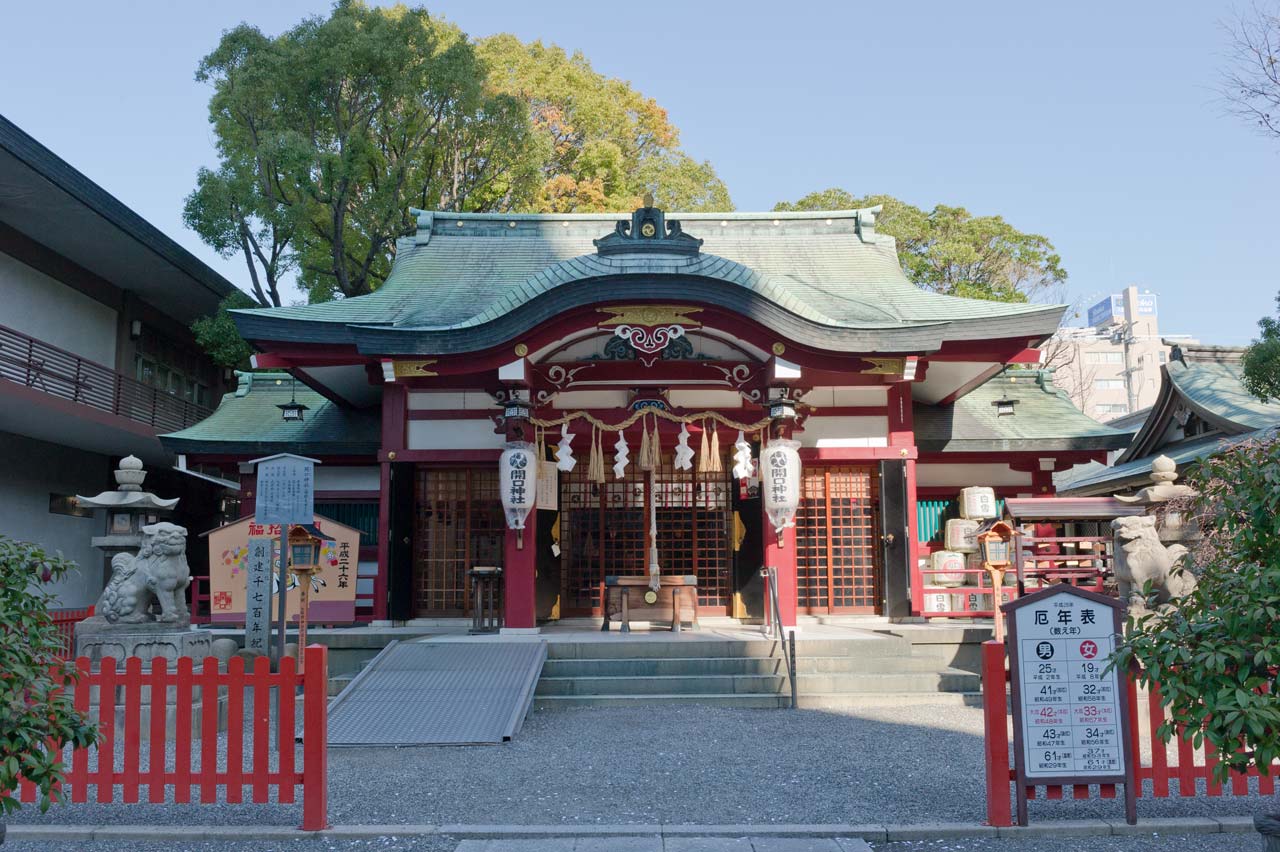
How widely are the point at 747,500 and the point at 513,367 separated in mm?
3842

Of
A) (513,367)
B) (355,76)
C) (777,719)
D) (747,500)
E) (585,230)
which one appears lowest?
(777,719)

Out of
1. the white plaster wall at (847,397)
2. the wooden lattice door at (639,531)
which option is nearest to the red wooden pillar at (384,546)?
the wooden lattice door at (639,531)

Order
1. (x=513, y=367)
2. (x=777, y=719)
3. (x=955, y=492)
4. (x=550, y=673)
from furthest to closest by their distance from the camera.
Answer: (x=955, y=492), (x=513, y=367), (x=550, y=673), (x=777, y=719)

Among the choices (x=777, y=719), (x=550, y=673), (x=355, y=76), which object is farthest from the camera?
(x=355, y=76)

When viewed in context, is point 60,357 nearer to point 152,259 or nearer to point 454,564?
point 152,259

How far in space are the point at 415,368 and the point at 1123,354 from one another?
6171cm

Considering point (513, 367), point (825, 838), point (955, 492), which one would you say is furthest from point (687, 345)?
point (825, 838)

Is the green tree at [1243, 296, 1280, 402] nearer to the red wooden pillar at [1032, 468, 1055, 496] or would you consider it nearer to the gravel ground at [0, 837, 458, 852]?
the red wooden pillar at [1032, 468, 1055, 496]

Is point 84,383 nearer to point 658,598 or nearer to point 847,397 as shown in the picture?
point 658,598

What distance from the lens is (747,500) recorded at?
44.5ft

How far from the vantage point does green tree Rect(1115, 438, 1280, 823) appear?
418cm

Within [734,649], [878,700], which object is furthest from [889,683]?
[734,649]

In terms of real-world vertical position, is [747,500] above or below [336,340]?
below

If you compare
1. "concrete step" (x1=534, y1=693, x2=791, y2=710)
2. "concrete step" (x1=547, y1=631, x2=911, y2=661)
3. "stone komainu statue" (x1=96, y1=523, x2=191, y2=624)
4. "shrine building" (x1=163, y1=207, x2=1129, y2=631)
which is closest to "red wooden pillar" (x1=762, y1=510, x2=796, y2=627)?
"shrine building" (x1=163, y1=207, x2=1129, y2=631)
